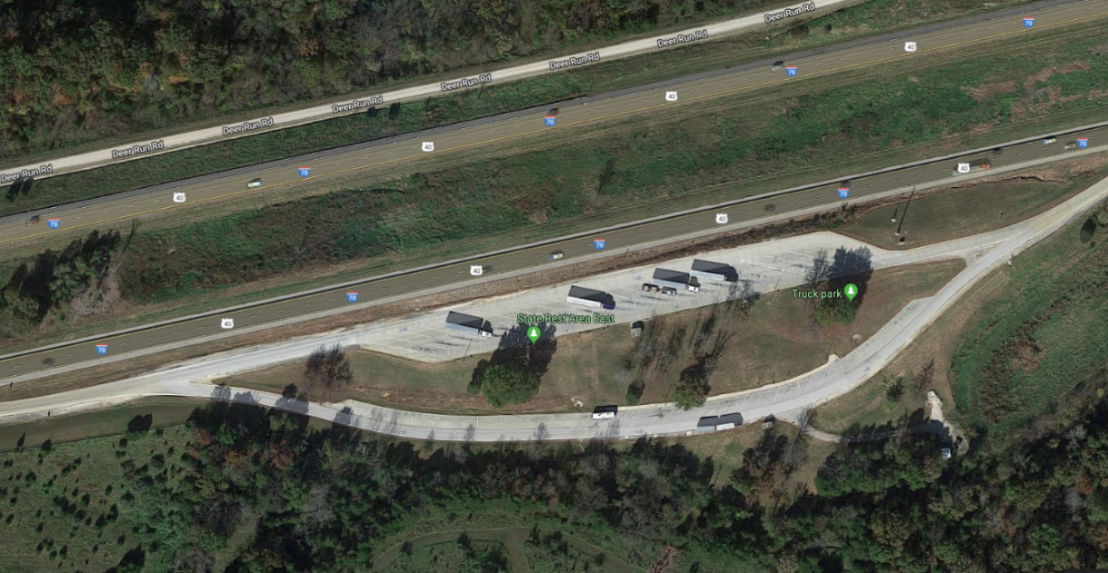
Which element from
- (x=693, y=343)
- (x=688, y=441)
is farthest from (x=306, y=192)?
(x=688, y=441)

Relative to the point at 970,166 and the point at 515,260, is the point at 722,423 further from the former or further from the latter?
the point at 970,166

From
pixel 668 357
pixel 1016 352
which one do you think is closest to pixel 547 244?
pixel 668 357

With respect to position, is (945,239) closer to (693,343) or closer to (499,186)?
(693,343)

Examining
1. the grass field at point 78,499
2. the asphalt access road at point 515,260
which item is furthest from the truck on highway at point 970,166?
the grass field at point 78,499

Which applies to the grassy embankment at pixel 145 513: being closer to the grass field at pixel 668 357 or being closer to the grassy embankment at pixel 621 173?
the grass field at pixel 668 357

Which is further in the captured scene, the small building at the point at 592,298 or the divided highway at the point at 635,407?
the small building at the point at 592,298

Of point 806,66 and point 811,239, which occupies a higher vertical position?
point 806,66
